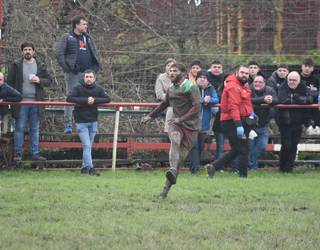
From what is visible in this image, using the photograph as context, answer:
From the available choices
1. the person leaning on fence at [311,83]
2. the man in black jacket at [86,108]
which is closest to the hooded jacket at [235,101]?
the person leaning on fence at [311,83]

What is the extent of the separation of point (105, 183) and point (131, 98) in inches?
227

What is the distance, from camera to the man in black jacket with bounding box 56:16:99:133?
15789 mm

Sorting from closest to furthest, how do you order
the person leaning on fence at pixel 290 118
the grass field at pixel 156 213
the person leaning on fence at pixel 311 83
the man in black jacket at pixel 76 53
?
the grass field at pixel 156 213 → the man in black jacket at pixel 76 53 → the person leaning on fence at pixel 290 118 → the person leaning on fence at pixel 311 83

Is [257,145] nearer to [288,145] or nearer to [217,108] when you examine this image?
[288,145]

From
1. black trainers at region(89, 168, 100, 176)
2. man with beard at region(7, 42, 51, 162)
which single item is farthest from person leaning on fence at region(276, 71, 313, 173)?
man with beard at region(7, 42, 51, 162)

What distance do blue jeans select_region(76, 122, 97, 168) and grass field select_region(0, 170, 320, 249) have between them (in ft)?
3.61

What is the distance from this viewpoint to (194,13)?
20141 mm

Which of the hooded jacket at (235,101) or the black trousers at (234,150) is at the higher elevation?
the hooded jacket at (235,101)

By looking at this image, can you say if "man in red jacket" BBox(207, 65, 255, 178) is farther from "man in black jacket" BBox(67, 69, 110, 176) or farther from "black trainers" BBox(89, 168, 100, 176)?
"man in black jacket" BBox(67, 69, 110, 176)

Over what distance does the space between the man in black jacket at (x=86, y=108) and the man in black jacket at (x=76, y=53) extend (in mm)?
519

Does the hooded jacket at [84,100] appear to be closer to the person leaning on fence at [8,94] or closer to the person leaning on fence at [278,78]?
the person leaning on fence at [8,94]

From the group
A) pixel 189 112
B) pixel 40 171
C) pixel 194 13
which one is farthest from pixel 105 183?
pixel 194 13

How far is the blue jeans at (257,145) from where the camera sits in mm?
16141

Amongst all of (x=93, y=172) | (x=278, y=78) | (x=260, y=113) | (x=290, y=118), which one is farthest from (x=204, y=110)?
(x=93, y=172)
